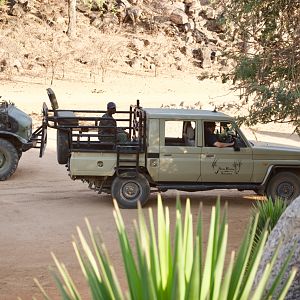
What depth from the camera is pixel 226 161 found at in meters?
11.2

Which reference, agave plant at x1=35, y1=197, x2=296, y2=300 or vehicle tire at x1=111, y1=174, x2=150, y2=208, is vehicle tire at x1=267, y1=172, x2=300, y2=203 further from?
agave plant at x1=35, y1=197, x2=296, y2=300

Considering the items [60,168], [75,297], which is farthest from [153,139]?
[75,297]

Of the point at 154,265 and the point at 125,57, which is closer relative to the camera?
the point at 154,265

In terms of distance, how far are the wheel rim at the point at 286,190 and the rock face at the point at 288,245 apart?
5955 millimetres

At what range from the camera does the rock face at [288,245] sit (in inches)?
195

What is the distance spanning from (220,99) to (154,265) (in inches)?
1078

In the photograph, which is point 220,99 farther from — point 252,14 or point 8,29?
point 252,14

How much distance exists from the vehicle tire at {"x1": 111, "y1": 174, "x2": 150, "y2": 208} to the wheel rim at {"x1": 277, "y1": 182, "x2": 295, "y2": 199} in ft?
7.78

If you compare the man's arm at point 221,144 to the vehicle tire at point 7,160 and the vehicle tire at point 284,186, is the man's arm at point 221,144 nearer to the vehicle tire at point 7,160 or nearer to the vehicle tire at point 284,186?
the vehicle tire at point 284,186

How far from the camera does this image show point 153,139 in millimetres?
11070

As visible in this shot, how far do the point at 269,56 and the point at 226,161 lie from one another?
2326 mm

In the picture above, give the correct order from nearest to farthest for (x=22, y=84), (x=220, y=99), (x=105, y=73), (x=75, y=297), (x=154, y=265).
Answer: (x=154, y=265) < (x=75, y=297) < (x=220, y=99) < (x=22, y=84) < (x=105, y=73)

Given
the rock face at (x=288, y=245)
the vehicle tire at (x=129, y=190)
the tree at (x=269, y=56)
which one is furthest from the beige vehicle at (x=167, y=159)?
the rock face at (x=288, y=245)

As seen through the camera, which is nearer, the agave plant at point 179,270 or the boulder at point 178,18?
the agave plant at point 179,270
